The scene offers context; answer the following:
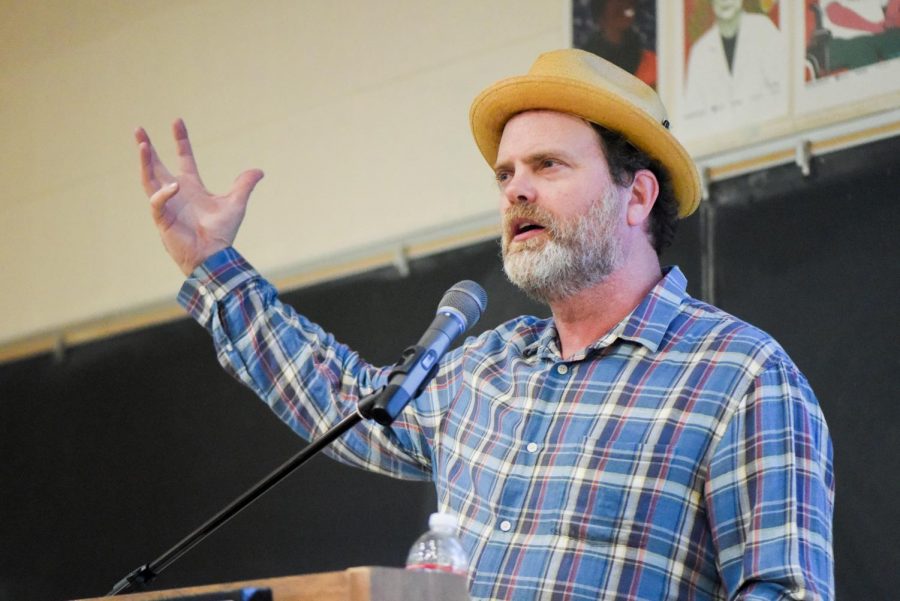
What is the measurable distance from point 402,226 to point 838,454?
1434mm

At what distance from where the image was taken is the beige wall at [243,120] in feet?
11.6

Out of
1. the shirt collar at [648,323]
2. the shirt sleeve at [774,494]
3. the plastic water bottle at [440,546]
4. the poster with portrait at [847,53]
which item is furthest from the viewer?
the poster with portrait at [847,53]

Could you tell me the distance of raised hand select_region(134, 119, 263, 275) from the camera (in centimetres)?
230

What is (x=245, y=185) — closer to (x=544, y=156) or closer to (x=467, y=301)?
(x=544, y=156)

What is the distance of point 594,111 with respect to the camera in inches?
88.4

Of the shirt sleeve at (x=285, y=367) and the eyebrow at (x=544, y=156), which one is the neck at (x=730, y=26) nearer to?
the eyebrow at (x=544, y=156)

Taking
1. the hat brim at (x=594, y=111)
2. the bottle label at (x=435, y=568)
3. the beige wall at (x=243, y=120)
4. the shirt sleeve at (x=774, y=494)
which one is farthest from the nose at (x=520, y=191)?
the beige wall at (x=243, y=120)

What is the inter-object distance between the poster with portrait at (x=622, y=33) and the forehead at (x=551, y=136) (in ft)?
2.59

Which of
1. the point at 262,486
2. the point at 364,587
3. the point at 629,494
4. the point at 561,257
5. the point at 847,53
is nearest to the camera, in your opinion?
the point at 364,587

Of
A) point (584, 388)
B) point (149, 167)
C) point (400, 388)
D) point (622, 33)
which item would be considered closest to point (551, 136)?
point (584, 388)

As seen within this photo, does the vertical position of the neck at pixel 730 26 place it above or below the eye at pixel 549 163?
above

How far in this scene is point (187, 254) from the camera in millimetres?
2322

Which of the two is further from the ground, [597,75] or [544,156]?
[597,75]

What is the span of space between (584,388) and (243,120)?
231cm
